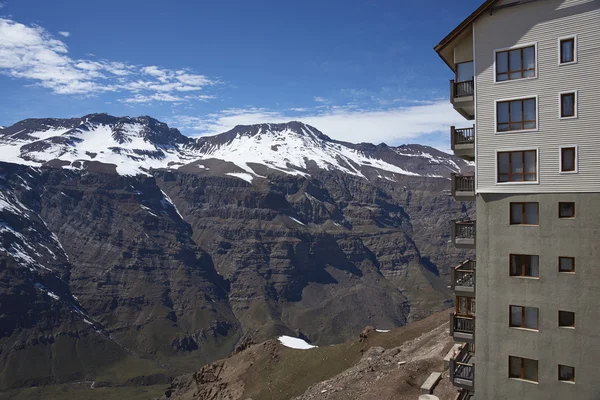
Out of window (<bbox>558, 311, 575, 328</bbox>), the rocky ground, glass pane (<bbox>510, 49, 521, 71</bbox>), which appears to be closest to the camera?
window (<bbox>558, 311, 575, 328</bbox>)

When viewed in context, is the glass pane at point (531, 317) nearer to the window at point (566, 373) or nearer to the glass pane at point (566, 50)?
the window at point (566, 373)

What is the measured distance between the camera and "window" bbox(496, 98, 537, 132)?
29.6m

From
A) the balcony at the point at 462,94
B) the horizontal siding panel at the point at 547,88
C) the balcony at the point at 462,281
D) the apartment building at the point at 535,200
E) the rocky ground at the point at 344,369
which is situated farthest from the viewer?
the rocky ground at the point at 344,369

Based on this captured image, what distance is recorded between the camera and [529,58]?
29781 mm

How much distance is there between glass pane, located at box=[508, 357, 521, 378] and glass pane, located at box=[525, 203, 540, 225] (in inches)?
324

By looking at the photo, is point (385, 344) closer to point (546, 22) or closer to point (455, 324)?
point (455, 324)

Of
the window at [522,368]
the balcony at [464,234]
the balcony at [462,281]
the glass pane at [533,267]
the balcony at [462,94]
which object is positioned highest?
the balcony at [462,94]

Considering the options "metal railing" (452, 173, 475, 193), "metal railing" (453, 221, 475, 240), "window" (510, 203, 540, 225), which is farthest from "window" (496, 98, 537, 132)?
"metal railing" (453, 221, 475, 240)

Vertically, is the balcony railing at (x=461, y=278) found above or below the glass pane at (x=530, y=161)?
below

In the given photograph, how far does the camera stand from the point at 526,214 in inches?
1171

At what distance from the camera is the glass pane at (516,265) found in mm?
30016

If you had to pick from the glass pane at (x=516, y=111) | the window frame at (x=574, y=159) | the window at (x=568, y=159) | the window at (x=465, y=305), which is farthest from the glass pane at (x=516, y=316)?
the glass pane at (x=516, y=111)

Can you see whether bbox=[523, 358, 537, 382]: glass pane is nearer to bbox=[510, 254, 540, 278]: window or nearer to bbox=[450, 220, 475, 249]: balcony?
bbox=[510, 254, 540, 278]: window

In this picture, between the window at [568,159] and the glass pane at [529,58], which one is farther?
the glass pane at [529,58]
